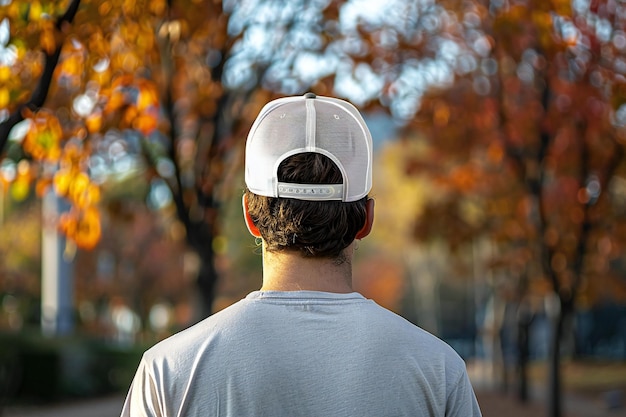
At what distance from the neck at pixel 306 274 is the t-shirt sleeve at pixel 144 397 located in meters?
0.30

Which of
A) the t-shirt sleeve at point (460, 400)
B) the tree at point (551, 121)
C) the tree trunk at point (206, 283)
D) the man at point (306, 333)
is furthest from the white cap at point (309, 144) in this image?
the tree at point (551, 121)

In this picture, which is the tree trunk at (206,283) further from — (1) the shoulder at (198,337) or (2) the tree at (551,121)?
(1) the shoulder at (198,337)

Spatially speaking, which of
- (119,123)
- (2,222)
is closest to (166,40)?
(119,123)

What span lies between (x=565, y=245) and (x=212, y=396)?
14.4m

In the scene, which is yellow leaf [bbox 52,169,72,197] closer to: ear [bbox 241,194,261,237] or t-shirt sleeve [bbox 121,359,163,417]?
ear [bbox 241,194,261,237]

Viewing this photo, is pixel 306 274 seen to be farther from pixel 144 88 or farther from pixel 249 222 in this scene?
pixel 144 88

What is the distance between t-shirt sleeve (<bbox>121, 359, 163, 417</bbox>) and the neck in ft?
0.99

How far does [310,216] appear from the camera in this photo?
222cm

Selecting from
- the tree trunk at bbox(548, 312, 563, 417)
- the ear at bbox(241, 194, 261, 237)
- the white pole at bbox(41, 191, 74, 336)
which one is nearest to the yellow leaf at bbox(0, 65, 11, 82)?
the ear at bbox(241, 194, 261, 237)

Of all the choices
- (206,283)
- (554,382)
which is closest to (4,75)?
(206,283)

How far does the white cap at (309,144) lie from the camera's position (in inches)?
87.8

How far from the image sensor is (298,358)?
6.93 feet

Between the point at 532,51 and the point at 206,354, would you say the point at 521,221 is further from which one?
the point at 206,354

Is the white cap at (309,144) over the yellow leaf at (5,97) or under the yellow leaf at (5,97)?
under
